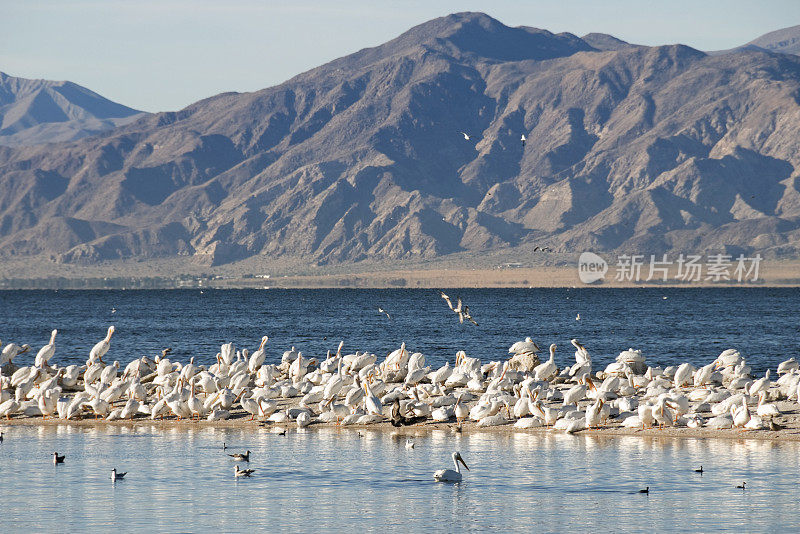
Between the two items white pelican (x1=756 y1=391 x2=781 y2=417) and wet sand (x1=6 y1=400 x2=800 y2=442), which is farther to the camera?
white pelican (x1=756 y1=391 x2=781 y2=417)

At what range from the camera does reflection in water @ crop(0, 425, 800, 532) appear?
2267 cm

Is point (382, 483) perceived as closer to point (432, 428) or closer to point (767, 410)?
point (432, 428)

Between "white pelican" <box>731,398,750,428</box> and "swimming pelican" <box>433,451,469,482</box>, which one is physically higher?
"white pelican" <box>731,398,750,428</box>

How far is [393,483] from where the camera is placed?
85.4ft

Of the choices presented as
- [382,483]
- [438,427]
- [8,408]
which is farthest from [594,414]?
[8,408]

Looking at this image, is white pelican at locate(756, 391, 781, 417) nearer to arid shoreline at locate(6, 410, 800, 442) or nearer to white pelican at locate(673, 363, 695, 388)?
arid shoreline at locate(6, 410, 800, 442)

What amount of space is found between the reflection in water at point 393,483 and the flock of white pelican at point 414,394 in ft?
3.72

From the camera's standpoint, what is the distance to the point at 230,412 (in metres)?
35.7

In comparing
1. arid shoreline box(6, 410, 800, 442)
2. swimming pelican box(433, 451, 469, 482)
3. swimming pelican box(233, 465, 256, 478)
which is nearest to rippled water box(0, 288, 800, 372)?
arid shoreline box(6, 410, 800, 442)

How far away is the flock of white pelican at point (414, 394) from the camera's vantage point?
32.5 meters

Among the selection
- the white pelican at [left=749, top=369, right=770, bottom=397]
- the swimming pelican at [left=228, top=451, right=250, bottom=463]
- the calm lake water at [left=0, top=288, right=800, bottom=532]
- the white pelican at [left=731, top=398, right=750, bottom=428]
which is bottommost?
the calm lake water at [left=0, top=288, right=800, bottom=532]

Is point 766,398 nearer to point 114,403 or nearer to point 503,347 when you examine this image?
point 114,403

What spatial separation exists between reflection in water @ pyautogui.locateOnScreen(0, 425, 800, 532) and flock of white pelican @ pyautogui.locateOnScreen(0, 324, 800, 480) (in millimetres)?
1134

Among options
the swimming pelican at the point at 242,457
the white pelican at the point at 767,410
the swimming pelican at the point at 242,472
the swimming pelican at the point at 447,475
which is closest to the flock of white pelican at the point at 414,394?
the white pelican at the point at 767,410
